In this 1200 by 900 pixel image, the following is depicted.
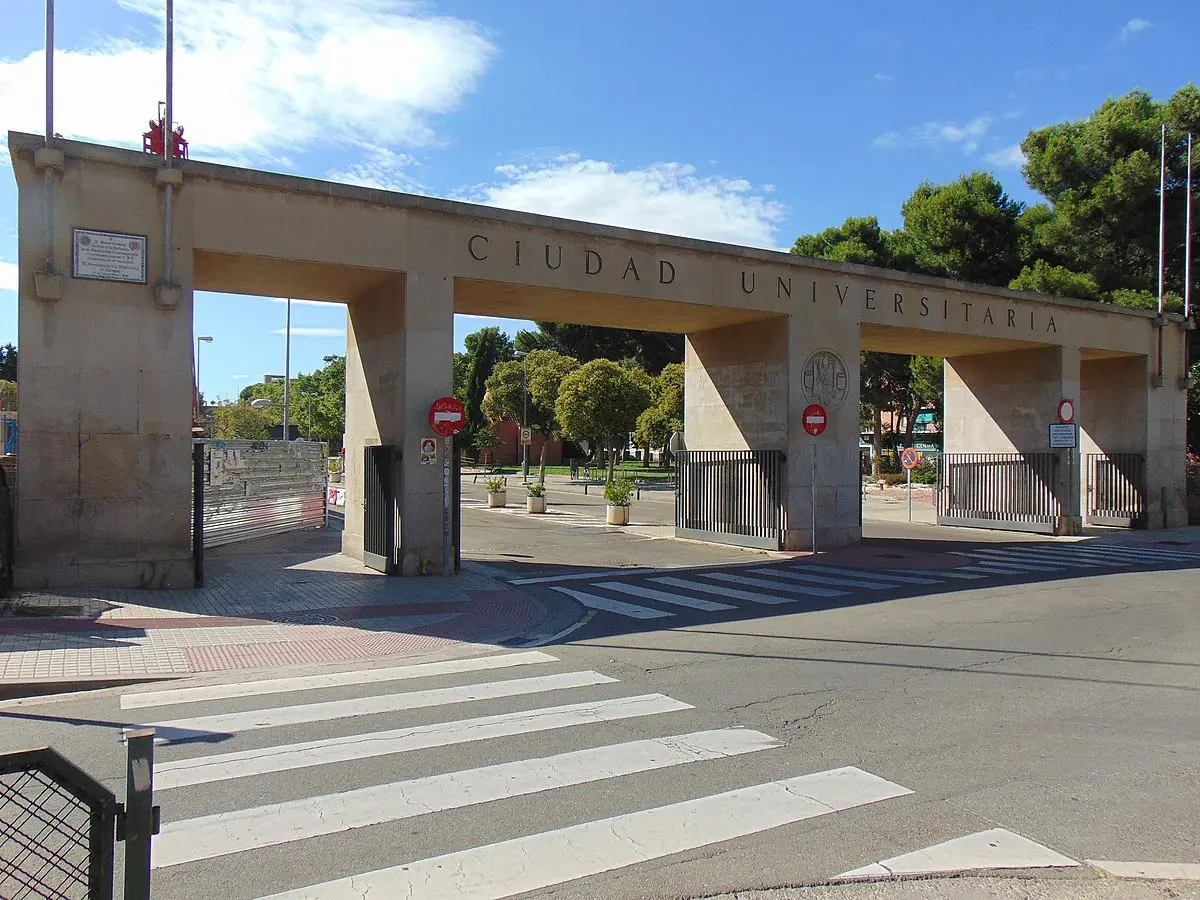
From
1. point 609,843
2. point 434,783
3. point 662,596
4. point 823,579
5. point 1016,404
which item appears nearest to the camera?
point 609,843

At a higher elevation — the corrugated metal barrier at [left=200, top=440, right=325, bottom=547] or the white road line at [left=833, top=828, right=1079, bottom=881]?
the corrugated metal barrier at [left=200, top=440, right=325, bottom=547]

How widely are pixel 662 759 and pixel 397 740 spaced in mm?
1799

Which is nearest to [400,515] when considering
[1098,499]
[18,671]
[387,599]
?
[387,599]

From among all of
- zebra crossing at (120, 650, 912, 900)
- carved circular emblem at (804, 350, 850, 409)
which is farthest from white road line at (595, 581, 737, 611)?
carved circular emblem at (804, 350, 850, 409)

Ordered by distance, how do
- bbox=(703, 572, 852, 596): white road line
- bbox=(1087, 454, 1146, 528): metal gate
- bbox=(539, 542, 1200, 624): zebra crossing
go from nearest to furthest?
bbox=(539, 542, 1200, 624): zebra crossing < bbox=(703, 572, 852, 596): white road line < bbox=(1087, 454, 1146, 528): metal gate

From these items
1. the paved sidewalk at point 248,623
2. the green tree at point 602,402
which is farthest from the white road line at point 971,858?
the green tree at point 602,402

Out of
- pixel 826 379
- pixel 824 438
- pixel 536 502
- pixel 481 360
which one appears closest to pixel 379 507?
pixel 824 438

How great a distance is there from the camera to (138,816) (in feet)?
8.59

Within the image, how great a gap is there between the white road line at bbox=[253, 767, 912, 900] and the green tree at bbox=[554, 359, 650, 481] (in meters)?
34.1

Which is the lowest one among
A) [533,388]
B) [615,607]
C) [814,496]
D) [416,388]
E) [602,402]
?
[615,607]

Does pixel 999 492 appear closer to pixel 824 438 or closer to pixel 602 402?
pixel 824 438

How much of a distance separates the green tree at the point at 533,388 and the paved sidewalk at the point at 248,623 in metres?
34.8

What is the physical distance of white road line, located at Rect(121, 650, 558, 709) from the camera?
7344 mm

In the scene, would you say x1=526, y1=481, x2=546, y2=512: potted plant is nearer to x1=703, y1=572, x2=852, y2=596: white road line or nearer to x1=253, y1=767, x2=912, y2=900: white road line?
x1=703, y1=572, x2=852, y2=596: white road line
